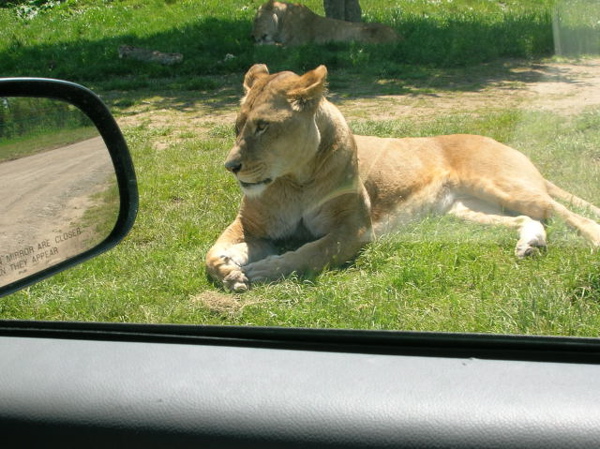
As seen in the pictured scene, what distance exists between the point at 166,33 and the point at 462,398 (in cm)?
1100

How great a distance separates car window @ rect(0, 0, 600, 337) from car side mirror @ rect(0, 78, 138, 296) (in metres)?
0.01

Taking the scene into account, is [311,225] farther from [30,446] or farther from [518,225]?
[30,446]

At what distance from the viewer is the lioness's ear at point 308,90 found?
390cm

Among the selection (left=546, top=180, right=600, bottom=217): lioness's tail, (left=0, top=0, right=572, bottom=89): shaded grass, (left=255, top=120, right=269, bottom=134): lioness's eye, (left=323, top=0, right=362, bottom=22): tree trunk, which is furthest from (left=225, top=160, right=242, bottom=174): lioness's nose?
(left=323, top=0, right=362, bottom=22): tree trunk

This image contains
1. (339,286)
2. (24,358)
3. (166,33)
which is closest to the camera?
(24,358)

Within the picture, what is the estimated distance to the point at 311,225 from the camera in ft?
13.7

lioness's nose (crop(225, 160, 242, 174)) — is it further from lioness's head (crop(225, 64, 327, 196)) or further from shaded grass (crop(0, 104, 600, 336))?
shaded grass (crop(0, 104, 600, 336))

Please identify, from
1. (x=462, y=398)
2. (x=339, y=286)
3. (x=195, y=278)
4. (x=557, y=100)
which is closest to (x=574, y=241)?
(x=339, y=286)

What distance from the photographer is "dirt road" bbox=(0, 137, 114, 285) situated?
1986 mm

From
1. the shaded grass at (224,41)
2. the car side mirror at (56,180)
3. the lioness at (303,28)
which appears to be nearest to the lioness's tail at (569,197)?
the car side mirror at (56,180)

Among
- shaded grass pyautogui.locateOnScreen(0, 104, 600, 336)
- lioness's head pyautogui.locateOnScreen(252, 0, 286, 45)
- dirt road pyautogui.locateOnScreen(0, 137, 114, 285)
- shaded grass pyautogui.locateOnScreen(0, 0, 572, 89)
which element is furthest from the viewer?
lioness's head pyautogui.locateOnScreen(252, 0, 286, 45)

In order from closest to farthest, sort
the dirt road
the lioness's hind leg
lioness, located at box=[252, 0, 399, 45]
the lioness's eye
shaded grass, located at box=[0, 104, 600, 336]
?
the dirt road, shaded grass, located at box=[0, 104, 600, 336], the lioness's hind leg, the lioness's eye, lioness, located at box=[252, 0, 399, 45]

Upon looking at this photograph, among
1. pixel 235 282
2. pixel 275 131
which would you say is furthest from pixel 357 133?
pixel 235 282

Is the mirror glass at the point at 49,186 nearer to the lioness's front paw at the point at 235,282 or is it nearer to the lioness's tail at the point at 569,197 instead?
the lioness's front paw at the point at 235,282
